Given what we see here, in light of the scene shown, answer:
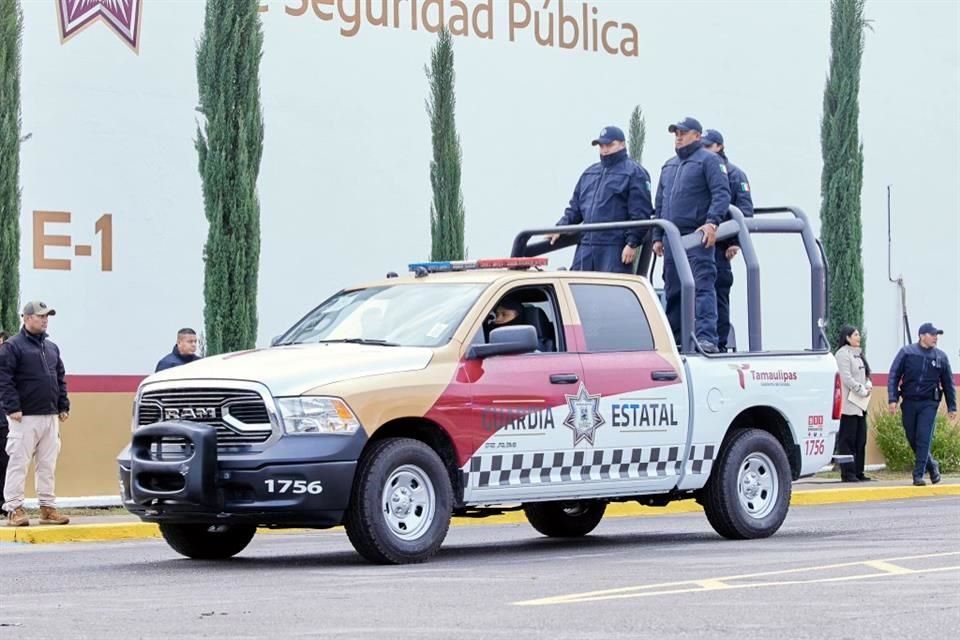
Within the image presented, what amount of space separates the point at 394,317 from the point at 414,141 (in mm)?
10581

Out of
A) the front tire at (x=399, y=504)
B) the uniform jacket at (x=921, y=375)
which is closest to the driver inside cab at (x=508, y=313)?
the front tire at (x=399, y=504)

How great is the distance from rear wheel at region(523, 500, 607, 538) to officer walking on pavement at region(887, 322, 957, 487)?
27.9ft

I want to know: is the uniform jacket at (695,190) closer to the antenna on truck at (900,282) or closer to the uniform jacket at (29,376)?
the uniform jacket at (29,376)

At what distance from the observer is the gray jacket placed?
23344 mm

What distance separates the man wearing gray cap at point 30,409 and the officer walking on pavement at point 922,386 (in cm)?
1028

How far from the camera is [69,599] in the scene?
1023cm

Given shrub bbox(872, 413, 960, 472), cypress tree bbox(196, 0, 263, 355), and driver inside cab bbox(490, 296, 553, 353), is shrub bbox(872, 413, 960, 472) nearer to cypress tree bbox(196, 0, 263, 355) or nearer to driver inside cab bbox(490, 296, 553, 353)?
cypress tree bbox(196, 0, 263, 355)

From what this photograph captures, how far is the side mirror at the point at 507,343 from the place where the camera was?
41.4 ft

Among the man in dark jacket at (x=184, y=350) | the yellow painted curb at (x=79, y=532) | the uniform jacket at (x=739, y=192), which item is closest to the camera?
the uniform jacket at (x=739, y=192)

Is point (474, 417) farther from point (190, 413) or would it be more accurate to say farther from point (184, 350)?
point (184, 350)

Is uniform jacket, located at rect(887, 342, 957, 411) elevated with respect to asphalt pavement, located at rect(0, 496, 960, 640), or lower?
elevated

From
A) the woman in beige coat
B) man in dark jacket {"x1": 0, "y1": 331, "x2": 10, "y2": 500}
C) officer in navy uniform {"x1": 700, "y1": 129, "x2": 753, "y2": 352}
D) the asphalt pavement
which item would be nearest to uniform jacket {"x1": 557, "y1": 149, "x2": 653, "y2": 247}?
officer in navy uniform {"x1": 700, "y1": 129, "x2": 753, "y2": 352}

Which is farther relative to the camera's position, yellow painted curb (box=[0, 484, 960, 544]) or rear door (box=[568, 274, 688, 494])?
yellow painted curb (box=[0, 484, 960, 544])

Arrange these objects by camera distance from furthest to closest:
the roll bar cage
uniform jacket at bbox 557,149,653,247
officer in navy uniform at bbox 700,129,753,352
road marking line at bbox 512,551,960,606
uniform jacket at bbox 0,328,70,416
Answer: uniform jacket at bbox 0,328,70,416, uniform jacket at bbox 557,149,653,247, officer in navy uniform at bbox 700,129,753,352, the roll bar cage, road marking line at bbox 512,551,960,606
